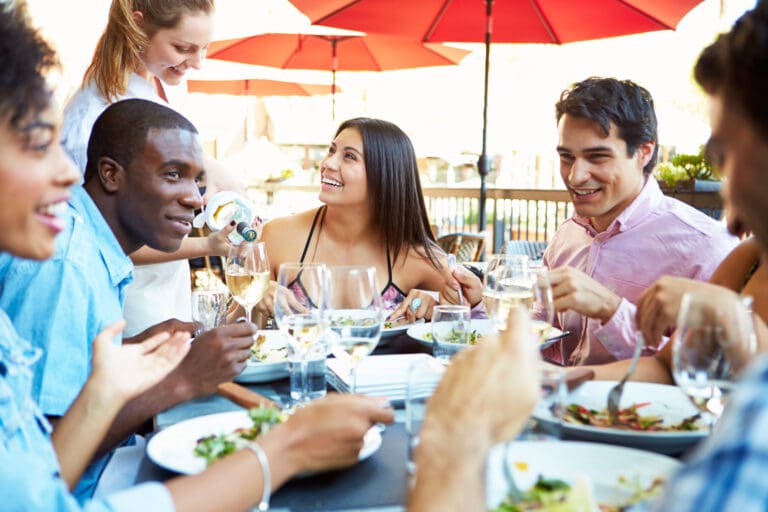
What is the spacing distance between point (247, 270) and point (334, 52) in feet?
20.6

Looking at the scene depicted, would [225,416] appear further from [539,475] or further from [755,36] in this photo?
[755,36]

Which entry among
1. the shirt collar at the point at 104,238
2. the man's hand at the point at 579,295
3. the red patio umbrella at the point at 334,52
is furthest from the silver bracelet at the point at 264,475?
the red patio umbrella at the point at 334,52

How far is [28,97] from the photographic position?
3.54 feet

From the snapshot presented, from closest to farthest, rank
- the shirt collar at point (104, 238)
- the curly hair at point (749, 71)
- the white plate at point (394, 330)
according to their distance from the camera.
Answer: the curly hair at point (749, 71)
the shirt collar at point (104, 238)
the white plate at point (394, 330)

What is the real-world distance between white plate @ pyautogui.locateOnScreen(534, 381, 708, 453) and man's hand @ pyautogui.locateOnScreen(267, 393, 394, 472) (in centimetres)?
33

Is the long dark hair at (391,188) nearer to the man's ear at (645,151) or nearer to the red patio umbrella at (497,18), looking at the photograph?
the man's ear at (645,151)

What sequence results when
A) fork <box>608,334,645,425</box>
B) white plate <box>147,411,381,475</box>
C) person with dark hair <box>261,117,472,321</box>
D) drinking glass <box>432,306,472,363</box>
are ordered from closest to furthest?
white plate <box>147,411,381,475</box> → fork <box>608,334,645,425</box> → drinking glass <box>432,306,472,363</box> → person with dark hair <box>261,117,472,321</box>

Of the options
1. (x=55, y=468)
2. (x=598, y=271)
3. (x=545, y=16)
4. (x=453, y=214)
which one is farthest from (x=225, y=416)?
(x=453, y=214)

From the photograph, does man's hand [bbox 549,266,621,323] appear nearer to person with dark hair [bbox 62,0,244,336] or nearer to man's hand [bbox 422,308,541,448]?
man's hand [bbox 422,308,541,448]

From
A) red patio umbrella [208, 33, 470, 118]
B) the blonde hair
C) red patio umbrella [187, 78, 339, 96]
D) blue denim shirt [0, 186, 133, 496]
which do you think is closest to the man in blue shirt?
blue denim shirt [0, 186, 133, 496]

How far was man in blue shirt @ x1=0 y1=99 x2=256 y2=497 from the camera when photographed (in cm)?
147

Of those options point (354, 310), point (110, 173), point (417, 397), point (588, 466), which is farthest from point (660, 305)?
point (110, 173)

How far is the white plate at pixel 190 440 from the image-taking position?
120cm

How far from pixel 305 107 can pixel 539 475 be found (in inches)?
523
